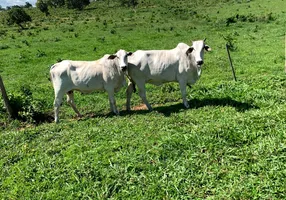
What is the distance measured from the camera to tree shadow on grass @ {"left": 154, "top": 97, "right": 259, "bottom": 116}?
29.4 feet

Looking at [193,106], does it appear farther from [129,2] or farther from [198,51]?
[129,2]

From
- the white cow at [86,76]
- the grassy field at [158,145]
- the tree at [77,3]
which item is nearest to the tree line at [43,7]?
the tree at [77,3]

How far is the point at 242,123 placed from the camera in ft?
24.1

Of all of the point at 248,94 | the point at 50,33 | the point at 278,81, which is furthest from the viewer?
the point at 50,33

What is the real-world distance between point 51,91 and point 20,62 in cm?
Answer: 725

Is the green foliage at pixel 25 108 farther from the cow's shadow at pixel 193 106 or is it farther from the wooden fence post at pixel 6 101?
the cow's shadow at pixel 193 106

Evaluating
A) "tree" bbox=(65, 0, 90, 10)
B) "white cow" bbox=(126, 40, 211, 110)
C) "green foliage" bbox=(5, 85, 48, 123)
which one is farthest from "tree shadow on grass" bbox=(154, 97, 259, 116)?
"tree" bbox=(65, 0, 90, 10)

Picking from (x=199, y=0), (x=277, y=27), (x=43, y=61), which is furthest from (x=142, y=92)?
(x=199, y=0)

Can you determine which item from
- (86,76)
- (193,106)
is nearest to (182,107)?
(193,106)

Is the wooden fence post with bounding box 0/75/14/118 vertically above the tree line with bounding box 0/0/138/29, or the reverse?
the tree line with bounding box 0/0/138/29

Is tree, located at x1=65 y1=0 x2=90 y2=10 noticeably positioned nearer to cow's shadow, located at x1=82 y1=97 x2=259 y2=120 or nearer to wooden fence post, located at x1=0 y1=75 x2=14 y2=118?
wooden fence post, located at x1=0 y1=75 x2=14 y2=118

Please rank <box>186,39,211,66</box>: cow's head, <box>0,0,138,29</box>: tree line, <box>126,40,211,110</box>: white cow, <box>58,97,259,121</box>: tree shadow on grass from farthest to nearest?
<box>0,0,138,29</box>: tree line → <box>126,40,211,110</box>: white cow → <box>58,97,259,121</box>: tree shadow on grass → <box>186,39,211,66</box>: cow's head

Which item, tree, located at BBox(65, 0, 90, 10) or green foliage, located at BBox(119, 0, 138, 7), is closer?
green foliage, located at BBox(119, 0, 138, 7)

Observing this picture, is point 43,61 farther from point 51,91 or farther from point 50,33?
point 50,33
